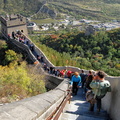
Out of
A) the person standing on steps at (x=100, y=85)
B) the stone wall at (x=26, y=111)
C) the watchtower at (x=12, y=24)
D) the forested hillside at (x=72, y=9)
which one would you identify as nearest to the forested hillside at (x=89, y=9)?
the forested hillside at (x=72, y=9)

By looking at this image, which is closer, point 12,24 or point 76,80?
point 76,80

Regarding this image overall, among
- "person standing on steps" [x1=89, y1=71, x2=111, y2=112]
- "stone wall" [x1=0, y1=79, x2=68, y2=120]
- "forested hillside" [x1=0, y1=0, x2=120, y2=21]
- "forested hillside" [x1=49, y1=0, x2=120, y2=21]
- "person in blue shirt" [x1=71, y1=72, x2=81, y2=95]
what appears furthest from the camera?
"forested hillside" [x1=49, y1=0, x2=120, y2=21]

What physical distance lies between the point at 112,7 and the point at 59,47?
347 ft

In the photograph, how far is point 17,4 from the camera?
11994cm

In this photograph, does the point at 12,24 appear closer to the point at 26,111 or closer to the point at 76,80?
the point at 76,80

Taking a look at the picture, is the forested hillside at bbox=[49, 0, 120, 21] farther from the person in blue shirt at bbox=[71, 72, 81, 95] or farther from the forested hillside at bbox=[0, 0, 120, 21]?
the person in blue shirt at bbox=[71, 72, 81, 95]

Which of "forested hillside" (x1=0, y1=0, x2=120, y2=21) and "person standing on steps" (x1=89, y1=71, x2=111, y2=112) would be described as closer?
"person standing on steps" (x1=89, y1=71, x2=111, y2=112)

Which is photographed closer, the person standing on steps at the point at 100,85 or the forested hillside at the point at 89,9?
the person standing on steps at the point at 100,85

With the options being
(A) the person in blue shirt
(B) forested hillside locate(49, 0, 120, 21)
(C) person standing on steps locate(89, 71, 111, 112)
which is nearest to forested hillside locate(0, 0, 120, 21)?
(B) forested hillside locate(49, 0, 120, 21)

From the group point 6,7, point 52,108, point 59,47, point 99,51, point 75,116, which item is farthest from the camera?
point 6,7

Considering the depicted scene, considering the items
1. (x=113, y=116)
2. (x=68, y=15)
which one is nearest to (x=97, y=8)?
(x=68, y=15)

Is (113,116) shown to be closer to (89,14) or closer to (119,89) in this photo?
(119,89)

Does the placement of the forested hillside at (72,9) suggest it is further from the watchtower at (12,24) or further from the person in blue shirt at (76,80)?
the person in blue shirt at (76,80)

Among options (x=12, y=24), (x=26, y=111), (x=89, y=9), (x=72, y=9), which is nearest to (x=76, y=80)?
(x=26, y=111)
